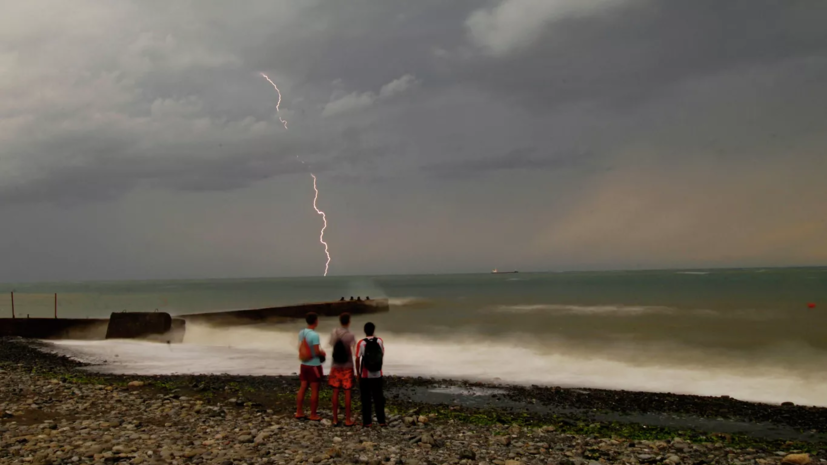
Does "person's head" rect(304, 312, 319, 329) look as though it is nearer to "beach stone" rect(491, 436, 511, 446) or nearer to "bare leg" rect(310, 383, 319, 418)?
"bare leg" rect(310, 383, 319, 418)

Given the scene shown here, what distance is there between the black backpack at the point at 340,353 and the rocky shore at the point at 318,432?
3.98 ft

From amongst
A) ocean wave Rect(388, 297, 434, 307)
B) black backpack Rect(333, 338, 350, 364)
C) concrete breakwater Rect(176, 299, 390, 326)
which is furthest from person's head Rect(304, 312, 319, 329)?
ocean wave Rect(388, 297, 434, 307)

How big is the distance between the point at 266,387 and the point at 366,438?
6632mm

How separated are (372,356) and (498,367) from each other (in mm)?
13890

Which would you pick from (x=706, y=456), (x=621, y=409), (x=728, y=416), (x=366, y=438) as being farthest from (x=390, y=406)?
(x=728, y=416)

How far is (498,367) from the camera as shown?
22531 mm

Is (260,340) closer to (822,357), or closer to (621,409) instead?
(621,409)

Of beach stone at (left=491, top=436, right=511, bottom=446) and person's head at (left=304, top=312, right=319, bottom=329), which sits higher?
person's head at (left=304, top=312, right=319, bottom=329)

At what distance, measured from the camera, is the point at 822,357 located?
86.0ft

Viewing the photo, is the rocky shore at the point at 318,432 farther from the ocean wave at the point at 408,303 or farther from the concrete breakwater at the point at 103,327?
the ocean wave at the point at 408,303

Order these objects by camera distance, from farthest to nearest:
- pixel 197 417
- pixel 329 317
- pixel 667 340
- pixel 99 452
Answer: pixel 329 317 → pixel 667 340 → pixel 197 417 → pixel 99 452

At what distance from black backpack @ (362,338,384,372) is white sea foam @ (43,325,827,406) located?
10037mm

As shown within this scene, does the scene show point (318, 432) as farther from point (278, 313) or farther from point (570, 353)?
point (278, 313)

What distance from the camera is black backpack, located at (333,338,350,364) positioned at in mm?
9805
